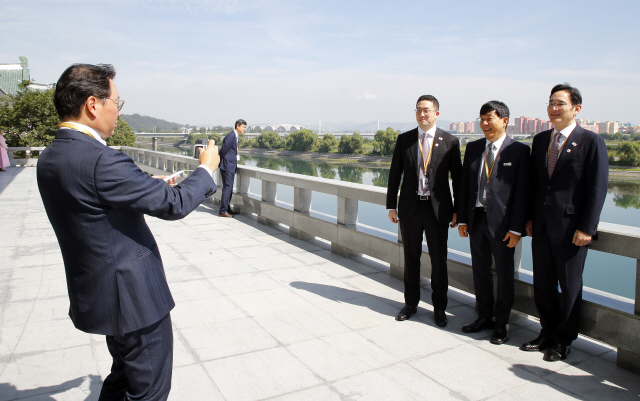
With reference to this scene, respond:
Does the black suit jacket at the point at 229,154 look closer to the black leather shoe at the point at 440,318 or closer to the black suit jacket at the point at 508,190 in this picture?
the black leather shoe at the point at 440,318

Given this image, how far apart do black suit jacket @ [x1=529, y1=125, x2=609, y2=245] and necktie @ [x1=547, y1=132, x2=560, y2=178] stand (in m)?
0.04

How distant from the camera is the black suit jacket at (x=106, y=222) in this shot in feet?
5.71

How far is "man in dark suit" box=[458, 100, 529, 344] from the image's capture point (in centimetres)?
361

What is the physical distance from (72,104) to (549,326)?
346 cm

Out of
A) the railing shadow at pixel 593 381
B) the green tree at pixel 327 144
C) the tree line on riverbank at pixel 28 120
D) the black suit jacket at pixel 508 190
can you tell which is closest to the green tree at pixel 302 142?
the green tree at pixel 327 144

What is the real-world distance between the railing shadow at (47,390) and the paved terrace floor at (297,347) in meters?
0.01

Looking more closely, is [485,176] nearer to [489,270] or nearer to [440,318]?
[489,270]

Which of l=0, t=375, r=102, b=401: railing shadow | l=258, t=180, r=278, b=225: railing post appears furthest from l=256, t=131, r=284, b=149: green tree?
l=0, t=375, r=102, b=401: railing shadow

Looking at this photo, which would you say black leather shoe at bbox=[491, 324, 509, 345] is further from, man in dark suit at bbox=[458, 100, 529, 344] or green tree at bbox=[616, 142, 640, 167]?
green tree at bbox=[616, 142, 640, 167]

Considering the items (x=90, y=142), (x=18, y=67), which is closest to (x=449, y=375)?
(x=90, y=142)

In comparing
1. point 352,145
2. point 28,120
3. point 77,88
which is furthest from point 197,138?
point 77,88

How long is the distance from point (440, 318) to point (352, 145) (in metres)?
40.4

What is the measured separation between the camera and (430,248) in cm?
411

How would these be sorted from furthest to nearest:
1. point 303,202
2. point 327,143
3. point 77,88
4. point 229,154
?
point 327,143 < point 229,154 < point 303,202 < point 77,88
